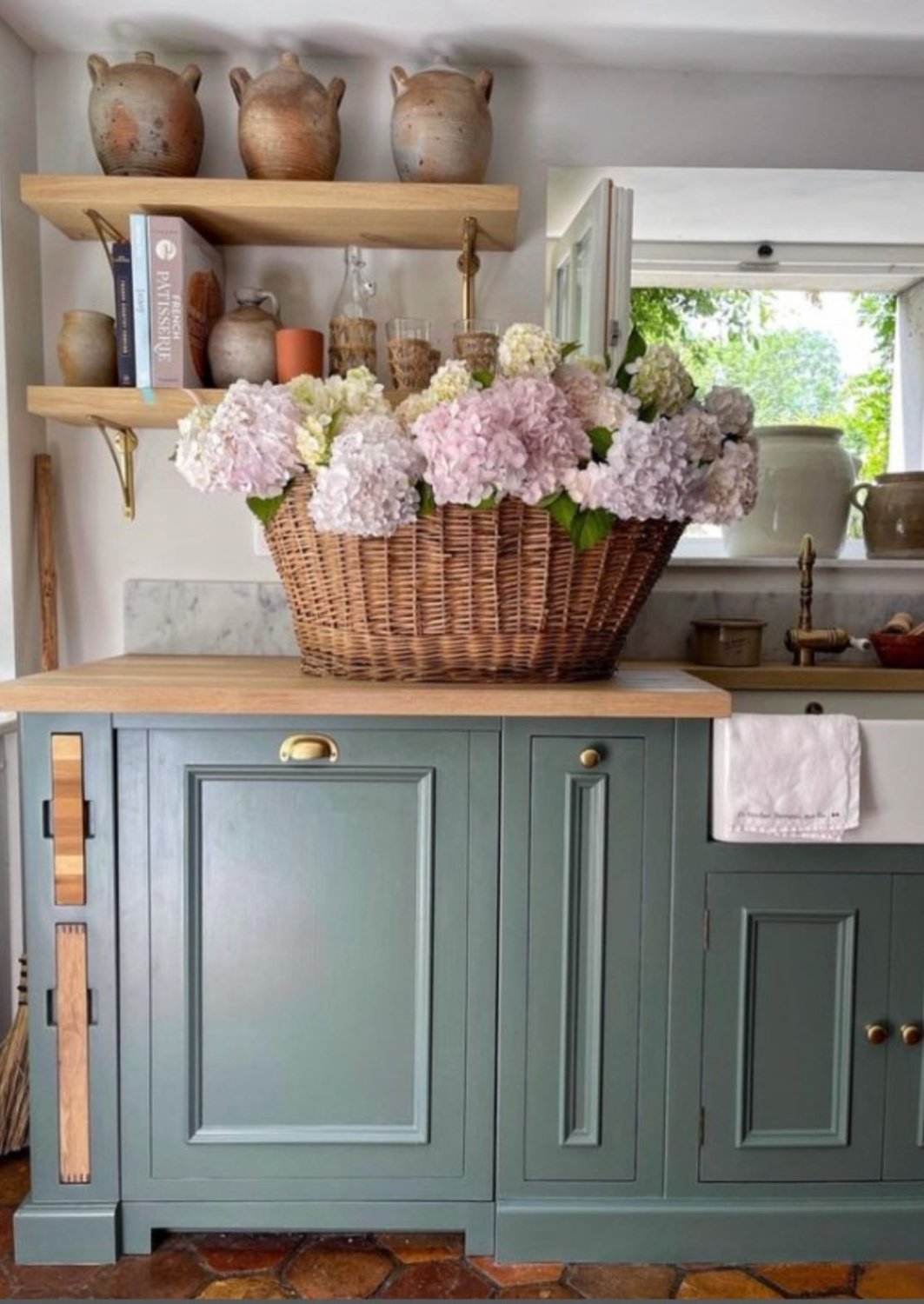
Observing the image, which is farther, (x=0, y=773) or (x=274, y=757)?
(x=0, y=773)

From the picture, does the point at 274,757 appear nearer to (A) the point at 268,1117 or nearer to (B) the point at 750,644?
(A) the point at 268,1117

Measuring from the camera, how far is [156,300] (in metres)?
1.61

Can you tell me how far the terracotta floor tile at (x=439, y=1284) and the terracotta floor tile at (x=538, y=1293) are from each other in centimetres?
3

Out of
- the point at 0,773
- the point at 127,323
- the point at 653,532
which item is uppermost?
the point at 127,323

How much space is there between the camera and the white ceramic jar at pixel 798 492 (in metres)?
2.02

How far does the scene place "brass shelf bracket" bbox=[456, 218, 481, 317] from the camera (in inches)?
66.2

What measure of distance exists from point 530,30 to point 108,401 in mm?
1023

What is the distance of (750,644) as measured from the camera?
70.9 inches

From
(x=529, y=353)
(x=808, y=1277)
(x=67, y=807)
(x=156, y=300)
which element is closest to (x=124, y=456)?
(x=156, y=300)

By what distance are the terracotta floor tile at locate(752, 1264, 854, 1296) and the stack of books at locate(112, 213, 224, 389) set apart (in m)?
1.69

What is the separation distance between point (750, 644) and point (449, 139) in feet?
3.51

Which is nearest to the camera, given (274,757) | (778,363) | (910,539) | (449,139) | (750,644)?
(274,757)

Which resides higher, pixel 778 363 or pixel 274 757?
pixel 778 363

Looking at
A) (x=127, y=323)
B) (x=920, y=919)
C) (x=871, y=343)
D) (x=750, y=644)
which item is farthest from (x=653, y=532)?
(x=871, y=343)
